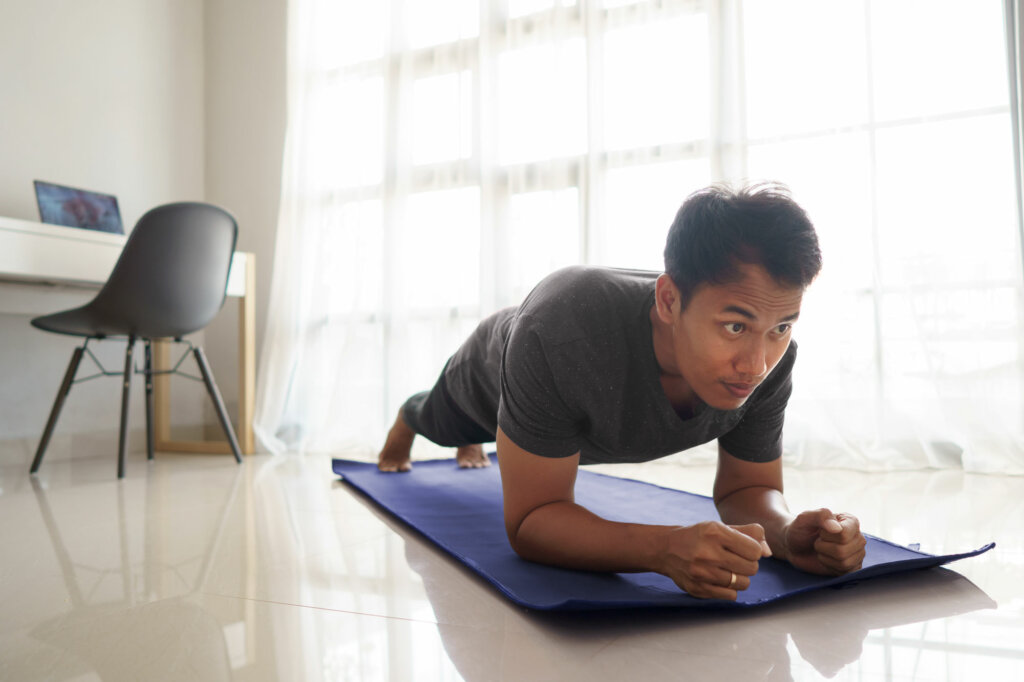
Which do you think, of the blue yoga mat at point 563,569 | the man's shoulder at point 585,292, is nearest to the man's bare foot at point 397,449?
the blue yoga mat at point 563,569

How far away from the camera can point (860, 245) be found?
7.86ft

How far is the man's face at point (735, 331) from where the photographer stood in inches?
37.0

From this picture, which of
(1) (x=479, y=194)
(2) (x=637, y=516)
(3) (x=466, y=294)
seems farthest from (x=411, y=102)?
(2) (x=637, y=516)

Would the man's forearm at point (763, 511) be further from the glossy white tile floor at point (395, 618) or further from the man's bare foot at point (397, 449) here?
the man's bare foot at point (397, 449)

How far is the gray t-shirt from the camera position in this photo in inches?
43.3

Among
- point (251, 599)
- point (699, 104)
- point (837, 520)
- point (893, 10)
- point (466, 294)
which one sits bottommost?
point (251, 599)

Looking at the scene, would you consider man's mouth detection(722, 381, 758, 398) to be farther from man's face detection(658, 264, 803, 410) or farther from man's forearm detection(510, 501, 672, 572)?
man's forearm detection(510, 501, 672, 572)

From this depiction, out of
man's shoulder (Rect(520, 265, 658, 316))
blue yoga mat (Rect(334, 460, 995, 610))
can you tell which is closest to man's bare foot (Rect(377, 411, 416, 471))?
blue yoga mat (Rect(334, 460, 995, 610))

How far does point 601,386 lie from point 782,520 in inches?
13.5

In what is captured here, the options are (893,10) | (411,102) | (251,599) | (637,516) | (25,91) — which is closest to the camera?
(251,599)

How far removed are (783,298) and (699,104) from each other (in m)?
1.90

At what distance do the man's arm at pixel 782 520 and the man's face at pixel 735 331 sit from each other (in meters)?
0.20

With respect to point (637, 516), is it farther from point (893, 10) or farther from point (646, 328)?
point (893, 10)

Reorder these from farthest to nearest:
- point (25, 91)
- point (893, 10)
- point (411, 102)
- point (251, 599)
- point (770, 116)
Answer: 1. point (411, 102)
2. point (25, 91)
3. point (770, 116)
4. point (893, 10)
5. point (251, 599)
